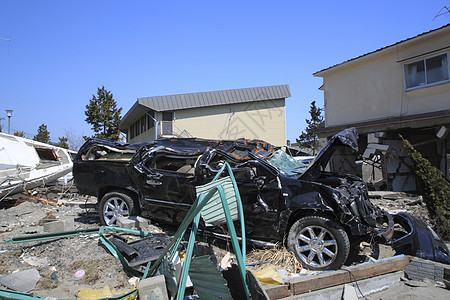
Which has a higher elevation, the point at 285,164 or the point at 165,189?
the point at 285,164

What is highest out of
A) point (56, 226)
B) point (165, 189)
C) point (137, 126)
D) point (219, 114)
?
point (219, 114)

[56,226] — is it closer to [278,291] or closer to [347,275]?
[278,291]

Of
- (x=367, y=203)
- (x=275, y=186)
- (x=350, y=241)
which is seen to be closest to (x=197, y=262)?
(x=275, y=186)

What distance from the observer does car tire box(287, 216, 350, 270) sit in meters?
4.17

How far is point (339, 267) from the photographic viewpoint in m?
4.17

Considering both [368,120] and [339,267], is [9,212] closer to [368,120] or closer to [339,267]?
[339,267]

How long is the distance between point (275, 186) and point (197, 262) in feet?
6.64

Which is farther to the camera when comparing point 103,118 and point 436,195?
point 103,118

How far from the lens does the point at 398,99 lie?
12859 millimetres

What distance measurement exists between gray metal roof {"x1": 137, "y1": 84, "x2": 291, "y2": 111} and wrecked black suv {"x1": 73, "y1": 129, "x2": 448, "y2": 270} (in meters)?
11.6

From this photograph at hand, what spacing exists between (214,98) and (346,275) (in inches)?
638

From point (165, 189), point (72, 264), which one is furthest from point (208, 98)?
point (72, 264)

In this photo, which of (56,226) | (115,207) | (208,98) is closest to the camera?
(56,226)

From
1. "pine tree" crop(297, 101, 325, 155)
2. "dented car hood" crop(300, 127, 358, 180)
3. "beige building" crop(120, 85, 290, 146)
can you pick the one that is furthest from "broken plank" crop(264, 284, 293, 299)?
"pine tree" crop(297, 101, 325, 155)
